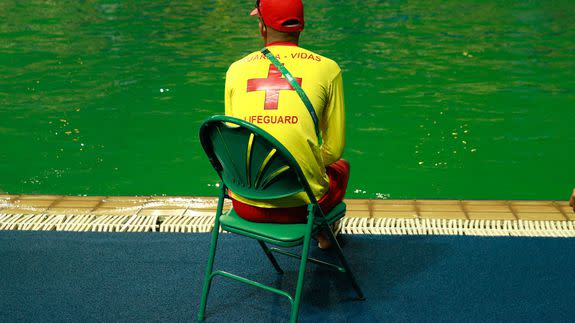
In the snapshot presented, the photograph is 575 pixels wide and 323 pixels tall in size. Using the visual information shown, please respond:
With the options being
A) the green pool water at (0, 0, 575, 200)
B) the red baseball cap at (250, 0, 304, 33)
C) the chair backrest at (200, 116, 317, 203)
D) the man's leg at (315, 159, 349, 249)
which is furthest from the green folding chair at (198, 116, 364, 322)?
the green pool water at (0, 0, 575, 200)

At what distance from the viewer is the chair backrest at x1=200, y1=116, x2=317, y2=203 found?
2656 millimetres

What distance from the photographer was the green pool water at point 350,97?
5984 millimetres

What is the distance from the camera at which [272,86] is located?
2824 mm

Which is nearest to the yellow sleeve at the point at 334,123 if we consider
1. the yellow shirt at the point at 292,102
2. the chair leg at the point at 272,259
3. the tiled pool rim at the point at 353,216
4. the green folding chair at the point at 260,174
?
the yellow shirt at the point at 292,102

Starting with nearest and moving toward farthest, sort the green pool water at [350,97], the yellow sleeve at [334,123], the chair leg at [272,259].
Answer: the yellow sleeve at [334,123]
the chair leg at [272,259]
the green pool water at [350,97]

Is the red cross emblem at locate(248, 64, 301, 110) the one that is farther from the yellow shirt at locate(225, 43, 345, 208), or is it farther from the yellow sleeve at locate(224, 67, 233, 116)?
the yellow sleeve at locate(224, 67, 233, 116)

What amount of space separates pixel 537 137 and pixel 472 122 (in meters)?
0.71

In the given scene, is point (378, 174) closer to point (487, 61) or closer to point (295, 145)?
point (295, 145)

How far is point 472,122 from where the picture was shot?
7277 mm

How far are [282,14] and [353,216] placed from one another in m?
1.75

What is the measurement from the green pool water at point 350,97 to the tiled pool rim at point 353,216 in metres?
1.00

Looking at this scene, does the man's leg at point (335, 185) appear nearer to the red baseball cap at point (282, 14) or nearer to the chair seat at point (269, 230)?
the chair seat at point (269, 230)

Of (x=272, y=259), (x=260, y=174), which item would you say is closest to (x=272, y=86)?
(x=260, y=174)

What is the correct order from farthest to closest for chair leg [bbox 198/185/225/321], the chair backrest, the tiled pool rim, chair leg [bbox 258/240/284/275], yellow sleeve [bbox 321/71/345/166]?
the tiled pool rim
chair leg [bbox 258/240/284/275]
chair leg [bbox 198/185/225/321]
yellow sleeve [bbox 321/71/345/166]
the chair backrest
